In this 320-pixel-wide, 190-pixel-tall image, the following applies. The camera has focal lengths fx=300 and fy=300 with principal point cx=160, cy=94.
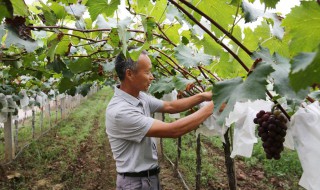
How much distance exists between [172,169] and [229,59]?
17.6 feet

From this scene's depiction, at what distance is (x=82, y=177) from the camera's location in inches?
265

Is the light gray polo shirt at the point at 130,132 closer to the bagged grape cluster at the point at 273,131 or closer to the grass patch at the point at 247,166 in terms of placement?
the bagged grape cluster at the point at 273,131

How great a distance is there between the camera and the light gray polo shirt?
2383mm

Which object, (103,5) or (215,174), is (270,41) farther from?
(215,174)

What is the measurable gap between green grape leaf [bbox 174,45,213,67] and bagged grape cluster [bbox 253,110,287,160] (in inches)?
16.2

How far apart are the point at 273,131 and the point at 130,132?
4.45 feet

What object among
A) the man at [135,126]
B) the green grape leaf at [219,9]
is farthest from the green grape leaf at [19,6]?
the man at [135,126]

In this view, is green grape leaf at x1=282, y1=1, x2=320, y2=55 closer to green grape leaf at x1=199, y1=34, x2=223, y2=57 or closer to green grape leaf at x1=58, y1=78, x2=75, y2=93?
green grape leaf at x1=199, y1=34, x2=223, y2=57

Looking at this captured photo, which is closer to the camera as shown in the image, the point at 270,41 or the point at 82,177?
the point at 270,41

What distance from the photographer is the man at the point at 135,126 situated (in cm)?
236

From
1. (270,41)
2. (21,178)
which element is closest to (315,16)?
(270,41)

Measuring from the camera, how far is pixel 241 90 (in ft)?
2.81

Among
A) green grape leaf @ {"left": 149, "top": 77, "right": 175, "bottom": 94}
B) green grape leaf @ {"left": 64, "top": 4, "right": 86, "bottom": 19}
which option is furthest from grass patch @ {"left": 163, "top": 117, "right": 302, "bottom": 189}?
green grape leaf @ {"left": 64, "top": 4, "right": 86, "bottom": 19}

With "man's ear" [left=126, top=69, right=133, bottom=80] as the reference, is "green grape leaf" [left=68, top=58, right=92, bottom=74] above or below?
above
